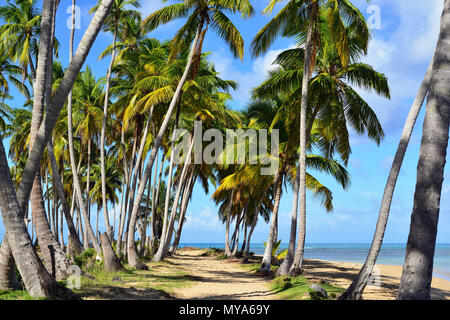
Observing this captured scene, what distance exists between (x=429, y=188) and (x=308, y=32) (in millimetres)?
9443

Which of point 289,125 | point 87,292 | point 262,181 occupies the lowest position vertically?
point 87,292

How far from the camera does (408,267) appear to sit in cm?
532

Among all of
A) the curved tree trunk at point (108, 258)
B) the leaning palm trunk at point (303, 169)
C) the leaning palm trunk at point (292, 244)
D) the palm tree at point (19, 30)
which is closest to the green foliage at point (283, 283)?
the leaning palm trunk at point (303, 169)

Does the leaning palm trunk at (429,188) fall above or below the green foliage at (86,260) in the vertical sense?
above

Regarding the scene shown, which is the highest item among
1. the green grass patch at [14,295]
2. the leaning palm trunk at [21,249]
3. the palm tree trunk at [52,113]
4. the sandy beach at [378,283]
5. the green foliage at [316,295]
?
the palm tree trunk at [52,113]

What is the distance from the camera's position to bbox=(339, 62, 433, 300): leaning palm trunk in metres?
8.21

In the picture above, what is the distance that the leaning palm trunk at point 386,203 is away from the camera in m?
8.21

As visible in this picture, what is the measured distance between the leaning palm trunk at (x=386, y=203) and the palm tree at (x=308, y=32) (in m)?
4.46

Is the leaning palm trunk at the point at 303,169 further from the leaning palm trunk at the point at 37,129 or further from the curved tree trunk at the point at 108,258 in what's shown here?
the leaning palm trunk at the point at 37,129

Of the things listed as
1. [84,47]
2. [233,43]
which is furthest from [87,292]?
[233,43]

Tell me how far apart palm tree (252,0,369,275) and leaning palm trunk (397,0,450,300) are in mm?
7505

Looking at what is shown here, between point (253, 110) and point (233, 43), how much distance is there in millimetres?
4815
